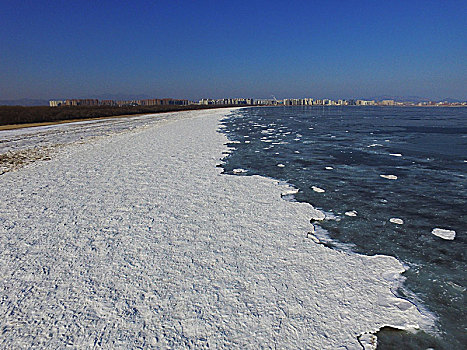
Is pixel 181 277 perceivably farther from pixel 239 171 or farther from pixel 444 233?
pixel 239 171

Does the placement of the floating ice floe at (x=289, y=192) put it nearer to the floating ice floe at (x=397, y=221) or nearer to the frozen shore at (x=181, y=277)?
the frozen shore at (x=181, y=277)

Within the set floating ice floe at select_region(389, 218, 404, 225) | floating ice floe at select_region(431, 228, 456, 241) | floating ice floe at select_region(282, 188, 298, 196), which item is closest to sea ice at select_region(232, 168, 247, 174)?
floating ice floe at select_region(282, 188, 298, 196)

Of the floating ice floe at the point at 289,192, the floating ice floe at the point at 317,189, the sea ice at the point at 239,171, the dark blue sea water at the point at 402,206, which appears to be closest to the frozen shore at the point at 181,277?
the dark blue sea water at the point at 402,206

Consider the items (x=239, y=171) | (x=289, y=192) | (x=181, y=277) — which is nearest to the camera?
(x=181, y=277)

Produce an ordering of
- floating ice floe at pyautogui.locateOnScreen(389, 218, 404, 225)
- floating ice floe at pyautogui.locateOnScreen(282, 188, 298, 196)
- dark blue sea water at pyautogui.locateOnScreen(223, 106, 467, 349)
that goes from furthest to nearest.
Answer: floating ice floe at pyautogui.locateOnScreen(282, 188, 298, 196) → floating ice floe at pyautogui.locateOnScreen(389, 218, 404, 225) → dark blue sea water at pyautogui.locateOnScreen(223, 106, 467, 349)

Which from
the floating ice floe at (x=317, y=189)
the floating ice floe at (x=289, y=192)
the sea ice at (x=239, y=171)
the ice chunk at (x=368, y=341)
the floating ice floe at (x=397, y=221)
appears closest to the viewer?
the ice chunk at (x=368, y=341)

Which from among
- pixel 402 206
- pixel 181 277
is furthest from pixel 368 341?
pixel 402 206

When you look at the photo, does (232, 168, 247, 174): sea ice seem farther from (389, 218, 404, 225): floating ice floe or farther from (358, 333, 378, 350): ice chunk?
(358, 333, 378, 350): ice chunk
